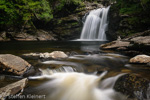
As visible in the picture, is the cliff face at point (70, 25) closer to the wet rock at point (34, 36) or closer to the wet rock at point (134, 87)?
the wet rock at point (34, 36)

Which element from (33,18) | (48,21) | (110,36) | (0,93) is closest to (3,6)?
(33,18)

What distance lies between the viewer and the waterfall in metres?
20.6

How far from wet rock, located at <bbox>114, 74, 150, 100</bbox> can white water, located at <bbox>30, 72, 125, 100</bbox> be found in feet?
0.56

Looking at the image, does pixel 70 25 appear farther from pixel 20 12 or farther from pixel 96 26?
pixel 20 12

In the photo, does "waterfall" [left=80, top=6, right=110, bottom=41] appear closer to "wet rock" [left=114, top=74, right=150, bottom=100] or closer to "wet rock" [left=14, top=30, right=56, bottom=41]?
"wet rock" [left=14, top=30, right=56, bottom=41]

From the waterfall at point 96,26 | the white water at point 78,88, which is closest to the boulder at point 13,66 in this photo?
the white water at point 78,88

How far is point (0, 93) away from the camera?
91.2 inches

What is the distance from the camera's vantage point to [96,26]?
2109cm

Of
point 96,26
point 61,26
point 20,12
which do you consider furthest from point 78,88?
point 20,12

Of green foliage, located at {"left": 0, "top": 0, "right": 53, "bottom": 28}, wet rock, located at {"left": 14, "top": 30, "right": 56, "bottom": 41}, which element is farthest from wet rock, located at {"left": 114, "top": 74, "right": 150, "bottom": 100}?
green foliage, located at {"left": 0, "top": 0, "right": 53, "bottom": 28}

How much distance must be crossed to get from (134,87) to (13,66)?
3718mm

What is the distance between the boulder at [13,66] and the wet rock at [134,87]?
9.83ft

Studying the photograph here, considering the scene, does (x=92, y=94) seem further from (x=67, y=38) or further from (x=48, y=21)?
(x=48, y=21)

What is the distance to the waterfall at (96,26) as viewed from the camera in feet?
67.5
